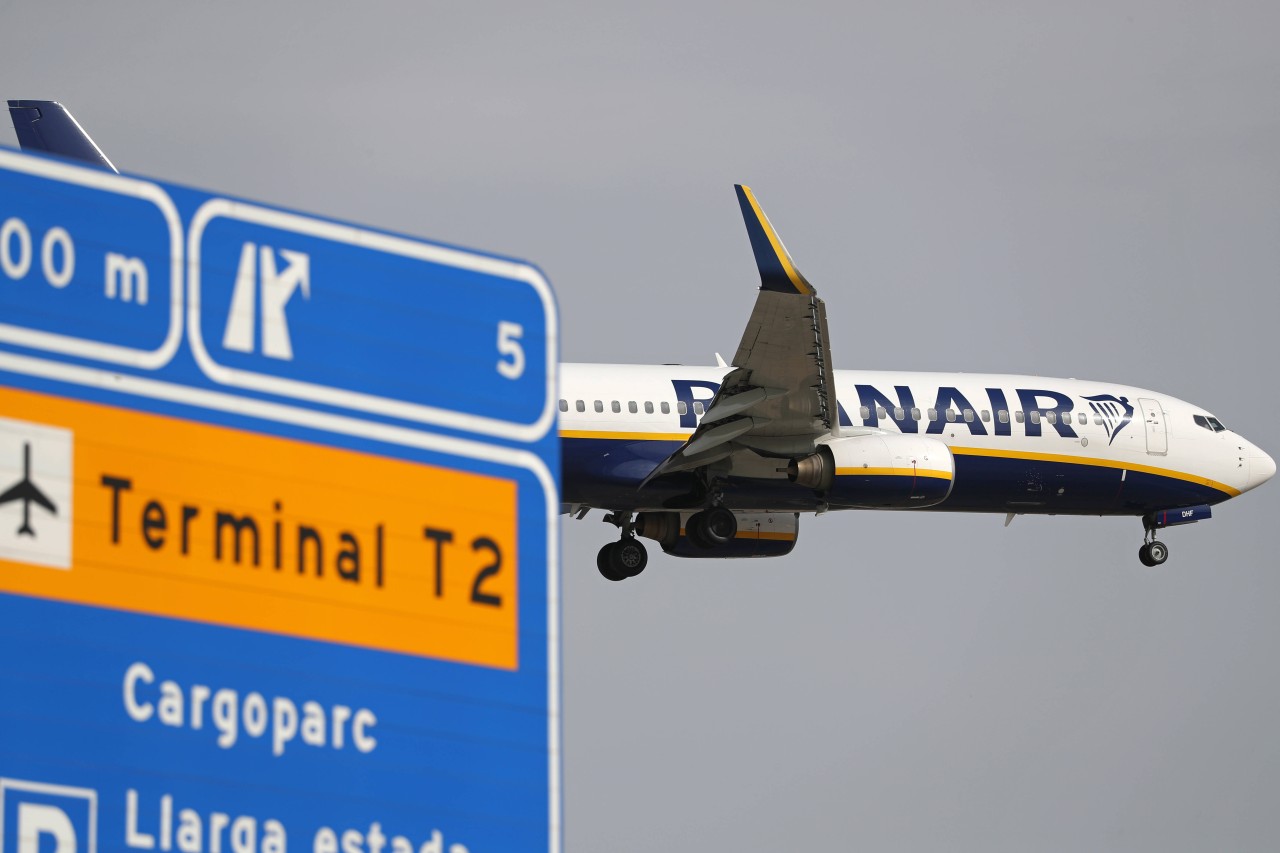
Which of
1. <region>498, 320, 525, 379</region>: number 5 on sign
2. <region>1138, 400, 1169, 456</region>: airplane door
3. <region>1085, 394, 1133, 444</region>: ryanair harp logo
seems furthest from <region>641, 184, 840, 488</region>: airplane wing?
<region>498, 320, 525, 379</region>: number 5 on sign

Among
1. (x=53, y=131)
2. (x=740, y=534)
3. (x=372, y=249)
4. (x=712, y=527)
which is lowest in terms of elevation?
(x=372, y=249)

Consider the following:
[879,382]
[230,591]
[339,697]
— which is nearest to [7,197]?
[230,591]

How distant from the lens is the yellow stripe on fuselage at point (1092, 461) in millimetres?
47938

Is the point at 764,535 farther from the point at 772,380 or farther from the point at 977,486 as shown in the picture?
the point at 772,380

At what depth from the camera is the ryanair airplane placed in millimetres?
42656

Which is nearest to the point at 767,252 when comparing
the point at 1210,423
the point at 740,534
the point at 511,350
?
the point at 740,534

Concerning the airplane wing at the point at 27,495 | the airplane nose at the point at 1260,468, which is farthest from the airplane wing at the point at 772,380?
the airplane wing at the point at 27,495

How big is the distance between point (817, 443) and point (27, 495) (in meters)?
33.7

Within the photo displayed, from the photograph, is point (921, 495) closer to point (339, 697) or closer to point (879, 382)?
point (879, 382)

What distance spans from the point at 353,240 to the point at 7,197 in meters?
2.22

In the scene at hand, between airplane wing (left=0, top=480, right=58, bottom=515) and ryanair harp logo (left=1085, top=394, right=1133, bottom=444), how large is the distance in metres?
40.9

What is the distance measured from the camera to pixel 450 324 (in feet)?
42.3

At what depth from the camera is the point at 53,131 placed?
48281mm

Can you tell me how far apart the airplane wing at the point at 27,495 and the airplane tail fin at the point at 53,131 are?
38.1m
